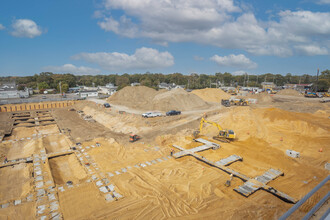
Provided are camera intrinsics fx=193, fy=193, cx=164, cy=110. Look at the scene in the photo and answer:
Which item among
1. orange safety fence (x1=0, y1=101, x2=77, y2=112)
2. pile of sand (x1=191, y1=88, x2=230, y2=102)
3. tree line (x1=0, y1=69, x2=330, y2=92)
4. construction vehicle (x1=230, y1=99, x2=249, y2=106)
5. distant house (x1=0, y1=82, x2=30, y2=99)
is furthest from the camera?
tree line (x1=0, y1=69, x2=330, y2=92)

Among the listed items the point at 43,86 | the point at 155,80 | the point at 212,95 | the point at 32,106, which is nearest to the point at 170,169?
the point at 212,95

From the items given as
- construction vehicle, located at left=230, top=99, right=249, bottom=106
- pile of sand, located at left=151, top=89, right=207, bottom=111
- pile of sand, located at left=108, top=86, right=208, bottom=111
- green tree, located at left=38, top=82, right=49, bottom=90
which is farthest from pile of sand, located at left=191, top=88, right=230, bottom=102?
green tree, located at left=38, top=82, right=49, bottom=90

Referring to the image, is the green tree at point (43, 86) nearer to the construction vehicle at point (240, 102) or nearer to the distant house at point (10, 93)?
the distant house at point (10, 93)

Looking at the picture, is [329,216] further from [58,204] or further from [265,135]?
[265,135]

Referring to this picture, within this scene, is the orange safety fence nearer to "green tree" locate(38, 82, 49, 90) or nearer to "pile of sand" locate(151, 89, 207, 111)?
"pile of sand" locate(151, 89, 207, 111)

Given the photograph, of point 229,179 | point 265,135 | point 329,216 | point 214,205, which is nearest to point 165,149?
point 229,179

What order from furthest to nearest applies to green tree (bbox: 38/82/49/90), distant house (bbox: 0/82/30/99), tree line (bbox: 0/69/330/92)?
tree line (bbox: 0/69/330/92) → green tree (bbox: 38/82/49/90) → distant house (bbox: 0/82/30/99)

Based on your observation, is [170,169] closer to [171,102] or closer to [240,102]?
[171,102]

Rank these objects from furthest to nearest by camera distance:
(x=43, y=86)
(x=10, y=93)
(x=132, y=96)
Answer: (x=43, y=86) → (x=10, y=93) → (x=132, y=96)
